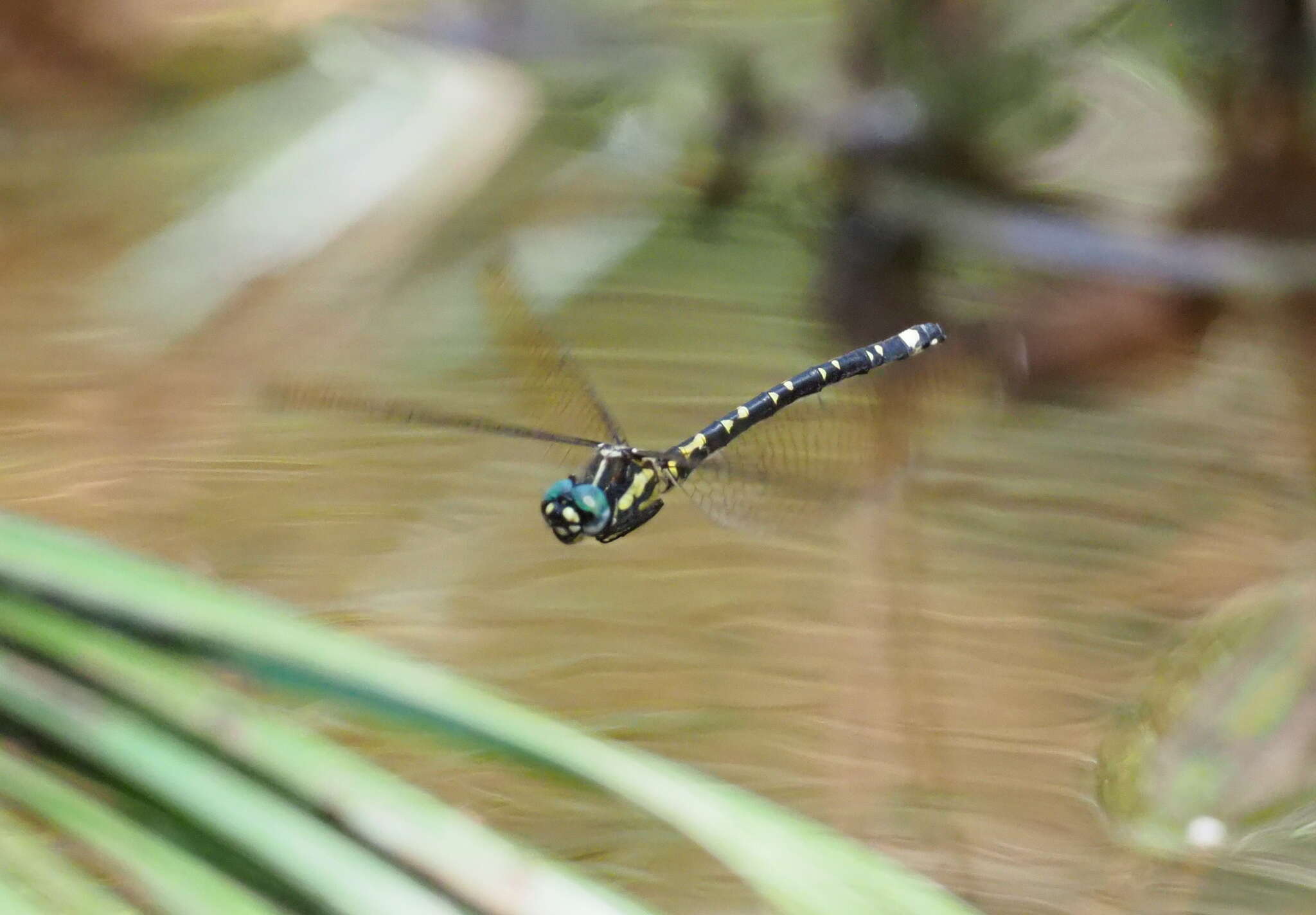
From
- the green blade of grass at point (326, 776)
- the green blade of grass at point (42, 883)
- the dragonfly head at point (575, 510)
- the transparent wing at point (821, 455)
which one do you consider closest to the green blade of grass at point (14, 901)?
the green blade of grass at point (42, 883)

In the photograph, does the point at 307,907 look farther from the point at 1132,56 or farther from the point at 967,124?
the point at 1132,56

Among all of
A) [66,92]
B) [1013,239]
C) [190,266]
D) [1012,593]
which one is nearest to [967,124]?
[1013,239]

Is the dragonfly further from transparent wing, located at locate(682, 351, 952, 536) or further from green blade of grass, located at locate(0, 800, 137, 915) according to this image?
green blade of grass, located at locate(0, 800, 137, 915)

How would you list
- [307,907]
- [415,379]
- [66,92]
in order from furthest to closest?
[66,92] < [415,379] < [307,907]

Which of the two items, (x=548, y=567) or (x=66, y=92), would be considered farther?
(x=66, y=92)

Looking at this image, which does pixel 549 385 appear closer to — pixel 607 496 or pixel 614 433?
pixel 614 433

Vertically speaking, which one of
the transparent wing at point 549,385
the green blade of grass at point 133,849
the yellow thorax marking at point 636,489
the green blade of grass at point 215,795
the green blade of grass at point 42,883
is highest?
the transparent wing at point 549,385

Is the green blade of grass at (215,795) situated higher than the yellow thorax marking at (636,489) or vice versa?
the yellow thorax marking at (636,489)

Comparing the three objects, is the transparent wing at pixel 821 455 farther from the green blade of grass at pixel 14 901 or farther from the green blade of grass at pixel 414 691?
the green blade of grass at pixel 14 901
